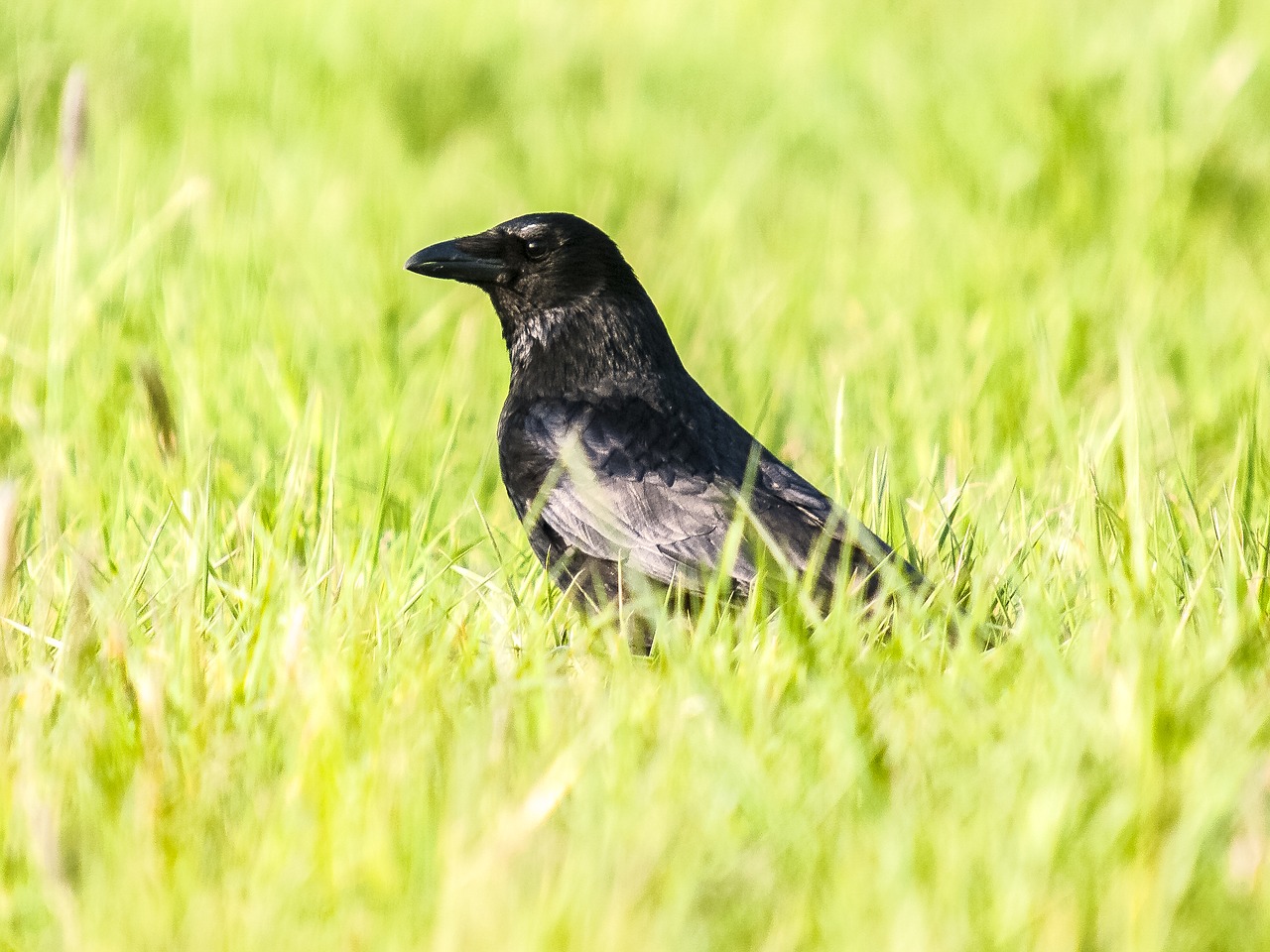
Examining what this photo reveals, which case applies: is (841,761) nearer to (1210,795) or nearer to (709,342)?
(1210,795)

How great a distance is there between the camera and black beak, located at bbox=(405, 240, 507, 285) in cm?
365

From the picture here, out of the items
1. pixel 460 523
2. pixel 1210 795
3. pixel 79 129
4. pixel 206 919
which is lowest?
pixel 460 523

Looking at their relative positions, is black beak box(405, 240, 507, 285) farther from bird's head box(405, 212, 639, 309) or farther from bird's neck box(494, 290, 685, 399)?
bird's neck box(494, 290, 685, 399)

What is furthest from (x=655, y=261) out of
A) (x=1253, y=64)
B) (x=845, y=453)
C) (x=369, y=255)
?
(x=1253, y=64)

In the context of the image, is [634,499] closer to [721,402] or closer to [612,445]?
[612,445]

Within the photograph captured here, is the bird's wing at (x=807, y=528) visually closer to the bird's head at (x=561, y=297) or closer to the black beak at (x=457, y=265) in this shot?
the bird's head at (x=561, y=297)

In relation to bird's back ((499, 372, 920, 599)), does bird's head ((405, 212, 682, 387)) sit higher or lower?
higher

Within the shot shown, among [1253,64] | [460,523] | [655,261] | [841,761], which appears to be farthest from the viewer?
[1253,64]

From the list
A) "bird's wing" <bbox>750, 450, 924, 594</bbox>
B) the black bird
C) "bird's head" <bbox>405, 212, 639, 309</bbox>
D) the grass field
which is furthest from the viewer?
"bird's head" <bbox>405, 212, 639, 309</bbox>

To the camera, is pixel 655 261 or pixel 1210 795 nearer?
pixel 1210 795

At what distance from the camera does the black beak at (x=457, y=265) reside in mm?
3654

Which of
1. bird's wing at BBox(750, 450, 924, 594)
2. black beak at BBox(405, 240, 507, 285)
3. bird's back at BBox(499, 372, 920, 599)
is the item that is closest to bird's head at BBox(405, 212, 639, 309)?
black beak at BBox(405, 240, 507, 285)

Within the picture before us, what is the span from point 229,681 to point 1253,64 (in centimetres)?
443

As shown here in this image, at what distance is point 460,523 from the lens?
3.50m
